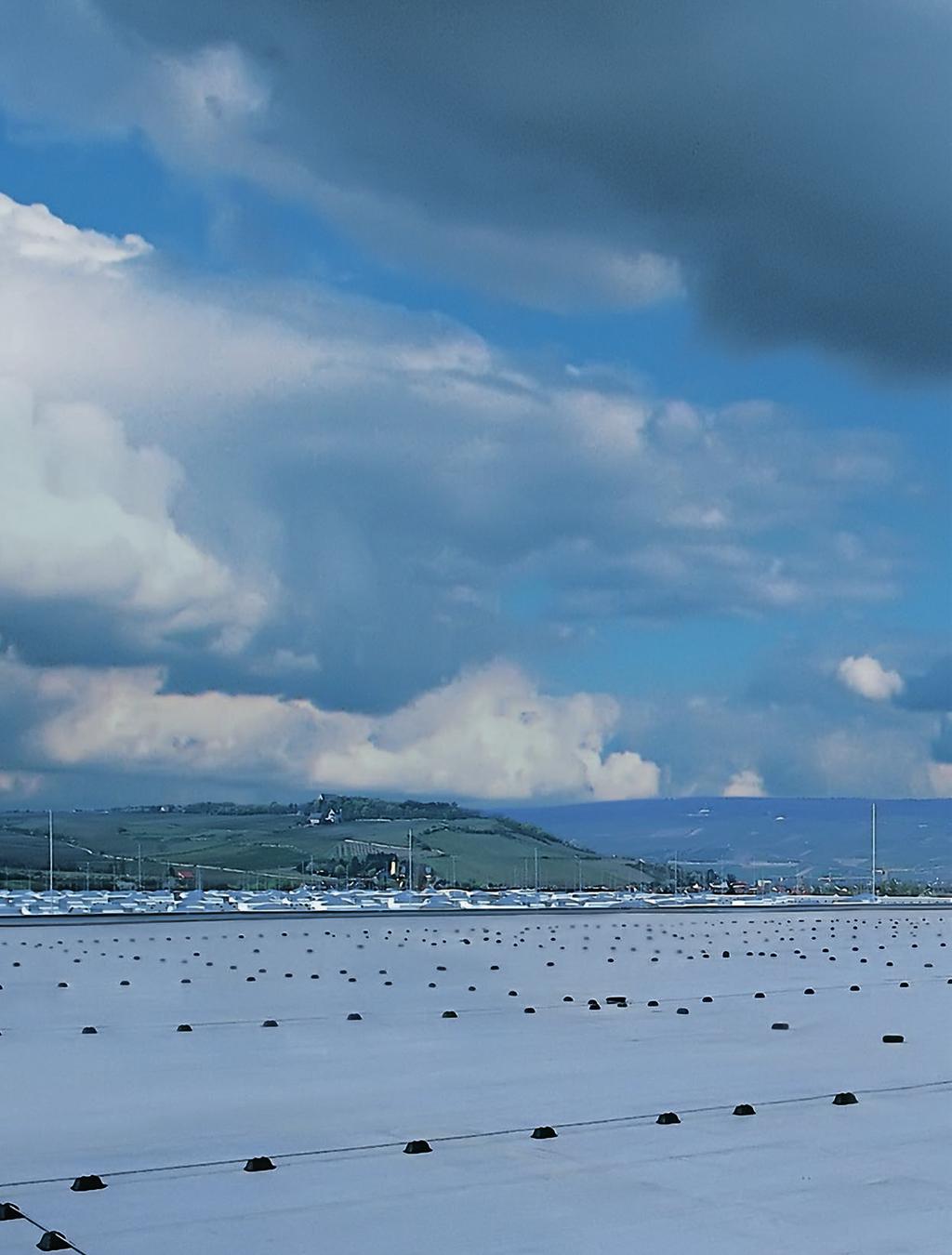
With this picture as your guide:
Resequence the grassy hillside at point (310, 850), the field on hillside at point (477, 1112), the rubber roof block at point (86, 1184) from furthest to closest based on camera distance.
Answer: the grassy hillside at point (310, 850) < the rubber roof block at point (86, 1184) < the field on hillside at point (477, 1112)

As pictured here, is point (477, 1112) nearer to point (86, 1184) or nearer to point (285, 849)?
point (86, 1184)

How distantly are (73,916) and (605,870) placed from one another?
73.6 meters

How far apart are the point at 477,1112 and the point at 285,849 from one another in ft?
367

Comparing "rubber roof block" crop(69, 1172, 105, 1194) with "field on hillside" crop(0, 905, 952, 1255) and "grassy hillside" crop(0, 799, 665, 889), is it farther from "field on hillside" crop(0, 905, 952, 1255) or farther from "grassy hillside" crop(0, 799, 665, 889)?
"grassy hillside" crop(0, 799, 665, 889)

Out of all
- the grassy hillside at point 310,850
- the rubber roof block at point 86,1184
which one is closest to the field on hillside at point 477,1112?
the rubber roof block at point 86,1184

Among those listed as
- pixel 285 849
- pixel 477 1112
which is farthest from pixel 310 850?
pixel 477 1112

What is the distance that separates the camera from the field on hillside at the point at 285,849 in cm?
10230

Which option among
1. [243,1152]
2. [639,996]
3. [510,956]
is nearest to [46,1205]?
[243,1152]

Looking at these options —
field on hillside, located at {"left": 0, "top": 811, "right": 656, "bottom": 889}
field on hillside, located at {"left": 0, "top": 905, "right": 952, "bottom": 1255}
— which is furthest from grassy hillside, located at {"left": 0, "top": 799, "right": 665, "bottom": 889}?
field on hillside, located at {"left": 0, "top": 905, "right": 952, "bottom": 1255}

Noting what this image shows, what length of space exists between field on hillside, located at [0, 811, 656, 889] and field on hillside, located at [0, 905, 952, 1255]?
2888 inches

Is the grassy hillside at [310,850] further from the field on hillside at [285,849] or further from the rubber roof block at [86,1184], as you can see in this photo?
the rubber roof block at [86,1184]

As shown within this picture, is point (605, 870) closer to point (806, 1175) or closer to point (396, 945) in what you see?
point (396, 945)

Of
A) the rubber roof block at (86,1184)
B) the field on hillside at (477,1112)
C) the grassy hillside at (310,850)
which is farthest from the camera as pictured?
the grassy hillside at (310,850)

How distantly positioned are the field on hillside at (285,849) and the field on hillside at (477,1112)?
73364 mm
